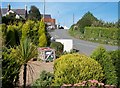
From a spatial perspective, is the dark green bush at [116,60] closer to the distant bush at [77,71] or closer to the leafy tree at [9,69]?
the distant bush at [77,71]

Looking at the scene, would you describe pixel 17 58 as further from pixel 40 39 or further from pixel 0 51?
pixel 40 39

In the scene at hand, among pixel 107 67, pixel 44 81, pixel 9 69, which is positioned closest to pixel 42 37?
pixel 44 81

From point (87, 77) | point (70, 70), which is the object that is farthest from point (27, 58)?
point (87, 77)

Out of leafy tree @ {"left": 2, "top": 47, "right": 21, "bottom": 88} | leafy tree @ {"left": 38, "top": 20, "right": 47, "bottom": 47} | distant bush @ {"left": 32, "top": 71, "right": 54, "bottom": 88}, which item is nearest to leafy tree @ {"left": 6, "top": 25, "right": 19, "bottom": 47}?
leafy tree @ {"left": 38, "top": 20, "right": 47, "bottom": 47}

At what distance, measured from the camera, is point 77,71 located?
5.66 metres

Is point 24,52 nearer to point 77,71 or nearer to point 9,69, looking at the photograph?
point 9,69

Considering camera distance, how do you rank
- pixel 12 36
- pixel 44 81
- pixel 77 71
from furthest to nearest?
pixel 12 36, pixel 44 81, pixel 77 71

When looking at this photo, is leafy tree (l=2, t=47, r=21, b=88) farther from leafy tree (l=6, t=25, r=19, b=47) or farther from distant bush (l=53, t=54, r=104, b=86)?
leafy tree (l=6, t=25, r=19, b=47)

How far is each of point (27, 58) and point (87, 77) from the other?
1480mm

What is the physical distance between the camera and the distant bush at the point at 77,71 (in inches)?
221

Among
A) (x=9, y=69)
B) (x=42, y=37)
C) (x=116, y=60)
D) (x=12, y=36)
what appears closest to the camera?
(x=9, y=69)

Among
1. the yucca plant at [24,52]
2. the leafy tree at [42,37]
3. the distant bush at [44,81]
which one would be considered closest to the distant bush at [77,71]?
the distant bush at [44,81]

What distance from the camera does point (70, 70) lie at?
564cm

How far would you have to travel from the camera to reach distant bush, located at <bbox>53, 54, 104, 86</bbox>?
5621 millimetres
